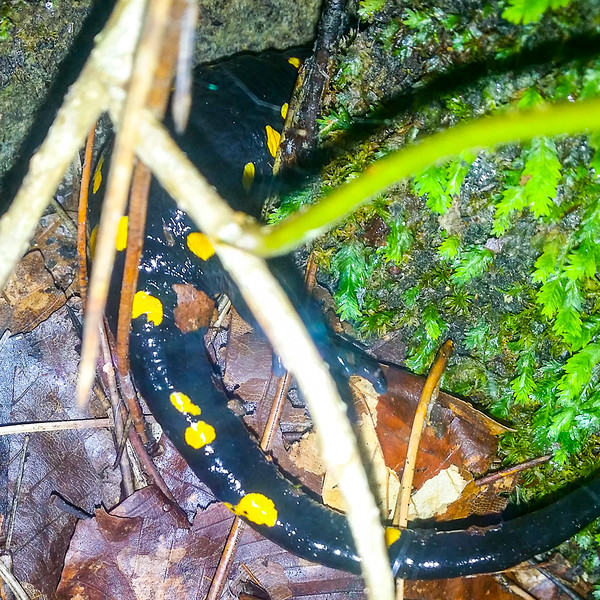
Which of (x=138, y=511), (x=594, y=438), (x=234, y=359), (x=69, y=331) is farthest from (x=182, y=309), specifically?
(x=594, y=438)

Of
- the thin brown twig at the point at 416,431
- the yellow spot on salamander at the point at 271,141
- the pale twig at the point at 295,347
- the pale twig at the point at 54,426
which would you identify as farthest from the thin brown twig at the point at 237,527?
the pale twig at the point at 295,347

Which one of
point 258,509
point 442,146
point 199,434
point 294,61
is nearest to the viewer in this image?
point 442,146

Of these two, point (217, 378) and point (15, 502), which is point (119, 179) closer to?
point (217, 378)

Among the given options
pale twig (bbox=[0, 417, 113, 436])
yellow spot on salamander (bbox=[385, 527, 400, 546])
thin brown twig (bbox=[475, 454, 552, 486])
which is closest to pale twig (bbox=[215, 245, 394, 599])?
yellow spot on salamander (bbox=[385, 527, 400, 546])

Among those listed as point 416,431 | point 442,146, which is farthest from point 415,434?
point 442,146

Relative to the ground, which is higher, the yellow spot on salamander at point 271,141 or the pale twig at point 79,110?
the yellow spot on salamander at point 271,141

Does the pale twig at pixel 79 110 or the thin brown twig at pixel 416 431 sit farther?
the thin brown twig at pixel 416 431

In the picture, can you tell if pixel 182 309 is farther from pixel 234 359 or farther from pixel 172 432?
pixel 172 432

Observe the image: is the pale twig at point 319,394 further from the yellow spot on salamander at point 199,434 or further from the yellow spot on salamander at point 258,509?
the yellow spot on salamander at point 199,434
